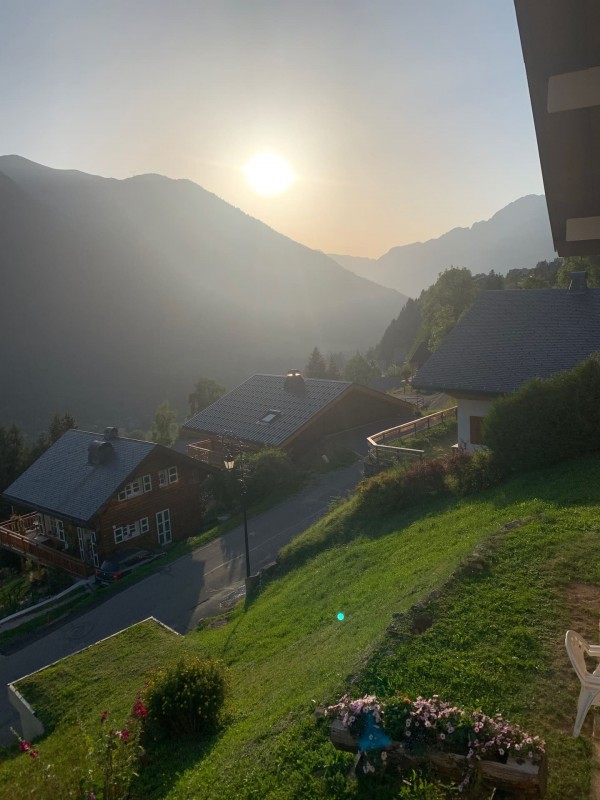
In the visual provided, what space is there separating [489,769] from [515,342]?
66.7 ft

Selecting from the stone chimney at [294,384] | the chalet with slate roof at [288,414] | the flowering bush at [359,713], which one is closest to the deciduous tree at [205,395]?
the chalet with slate roof at [288,414]

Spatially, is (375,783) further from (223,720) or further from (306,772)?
(223,720)

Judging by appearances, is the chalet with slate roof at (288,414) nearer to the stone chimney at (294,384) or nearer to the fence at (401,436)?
the stone chimney at (294,384)

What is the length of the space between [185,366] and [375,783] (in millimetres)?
163511

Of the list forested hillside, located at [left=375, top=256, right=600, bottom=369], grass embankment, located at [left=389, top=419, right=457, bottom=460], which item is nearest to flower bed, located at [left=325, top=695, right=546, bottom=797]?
grass embankment, located at [left=389, top=419, right=457, bottom=460]

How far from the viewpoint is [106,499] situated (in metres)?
25.9

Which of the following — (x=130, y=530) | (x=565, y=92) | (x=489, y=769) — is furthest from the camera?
(x=130, y=530)

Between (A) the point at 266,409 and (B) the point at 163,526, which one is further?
(A) the point at 266,409

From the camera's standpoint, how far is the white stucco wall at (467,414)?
72.2 ft

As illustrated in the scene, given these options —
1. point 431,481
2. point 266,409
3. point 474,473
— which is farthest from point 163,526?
point 474,473

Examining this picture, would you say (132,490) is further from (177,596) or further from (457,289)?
(457,289)

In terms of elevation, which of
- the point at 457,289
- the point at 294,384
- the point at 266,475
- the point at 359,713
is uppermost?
the point at 457,289

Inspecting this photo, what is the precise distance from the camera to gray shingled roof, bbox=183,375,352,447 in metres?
36.2

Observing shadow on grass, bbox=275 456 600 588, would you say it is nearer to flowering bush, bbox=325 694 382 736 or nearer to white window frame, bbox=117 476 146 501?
flowering bush, bbox=325 694 382 736
